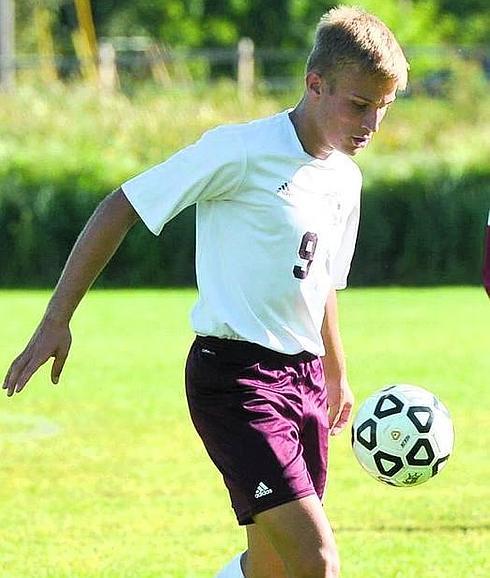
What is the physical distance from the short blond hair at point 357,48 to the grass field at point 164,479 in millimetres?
2522

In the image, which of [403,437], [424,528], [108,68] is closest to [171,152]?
[108,68]

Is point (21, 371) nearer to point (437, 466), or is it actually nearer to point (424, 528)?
point (437, 466)

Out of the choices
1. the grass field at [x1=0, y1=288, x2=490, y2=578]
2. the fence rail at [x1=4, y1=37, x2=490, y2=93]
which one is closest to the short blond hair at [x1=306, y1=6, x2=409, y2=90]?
the grass field at [x1=0, y1=288, x2=490, y2=578]

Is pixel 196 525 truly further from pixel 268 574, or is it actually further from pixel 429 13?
pixel 429 13

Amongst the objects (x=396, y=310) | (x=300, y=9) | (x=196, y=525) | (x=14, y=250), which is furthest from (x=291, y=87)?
(x=196, y=525)

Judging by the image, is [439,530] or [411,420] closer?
[411,420]

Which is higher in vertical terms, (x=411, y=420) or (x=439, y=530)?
(x=411, y=420)

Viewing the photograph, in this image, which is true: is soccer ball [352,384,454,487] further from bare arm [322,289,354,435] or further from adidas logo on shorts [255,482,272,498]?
adidas logo on shorts [255,482,272,498]

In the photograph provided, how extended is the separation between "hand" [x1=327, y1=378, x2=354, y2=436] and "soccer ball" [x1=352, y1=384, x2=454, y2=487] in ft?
0.71

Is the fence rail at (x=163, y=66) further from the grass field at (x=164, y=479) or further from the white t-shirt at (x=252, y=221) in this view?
the white t-shirt at (x=252, y=221)

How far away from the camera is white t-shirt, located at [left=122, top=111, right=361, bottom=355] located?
4.52 metres

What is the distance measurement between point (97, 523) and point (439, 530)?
1.64 metres

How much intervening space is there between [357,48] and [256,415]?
3.71 ft

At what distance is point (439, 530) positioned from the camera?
7086 millimetres
